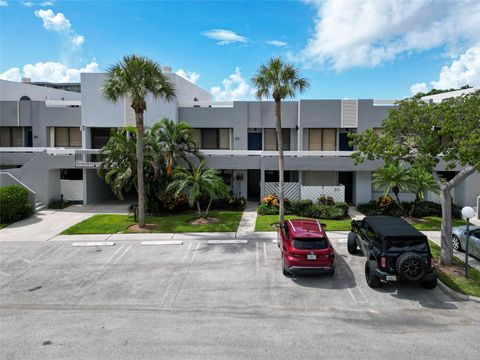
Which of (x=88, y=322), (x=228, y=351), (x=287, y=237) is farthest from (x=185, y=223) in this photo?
(x=228, y=351)

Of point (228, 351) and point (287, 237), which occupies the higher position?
point (287, 237)

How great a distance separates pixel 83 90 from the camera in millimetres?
26297

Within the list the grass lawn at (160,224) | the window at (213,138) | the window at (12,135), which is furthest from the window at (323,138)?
the window at (12,135)

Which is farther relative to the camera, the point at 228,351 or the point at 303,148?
the point at 303,148

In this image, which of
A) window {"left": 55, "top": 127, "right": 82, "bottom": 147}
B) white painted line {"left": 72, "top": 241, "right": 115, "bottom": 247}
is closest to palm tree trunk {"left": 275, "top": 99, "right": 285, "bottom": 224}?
white painted line {"left": 72, "top": 241, "right": 115, "bottom": 247}

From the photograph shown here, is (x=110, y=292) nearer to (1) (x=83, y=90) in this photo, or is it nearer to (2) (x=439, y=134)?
(2) (x=439, y=134)

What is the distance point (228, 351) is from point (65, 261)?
9.26 m

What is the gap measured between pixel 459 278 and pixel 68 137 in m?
26.9

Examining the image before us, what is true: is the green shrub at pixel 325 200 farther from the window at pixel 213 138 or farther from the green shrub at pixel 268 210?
the window at pixel 213 138

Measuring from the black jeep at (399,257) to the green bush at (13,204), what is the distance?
19166mm

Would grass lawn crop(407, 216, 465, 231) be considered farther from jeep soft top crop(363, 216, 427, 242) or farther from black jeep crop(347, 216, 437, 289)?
black jeep crop(347, 216, 437, 289)

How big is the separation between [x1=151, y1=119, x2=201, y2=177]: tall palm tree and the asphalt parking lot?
804 cm

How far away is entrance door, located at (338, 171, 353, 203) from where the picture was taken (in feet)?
88.2

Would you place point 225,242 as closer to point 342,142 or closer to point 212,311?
point 212,311
